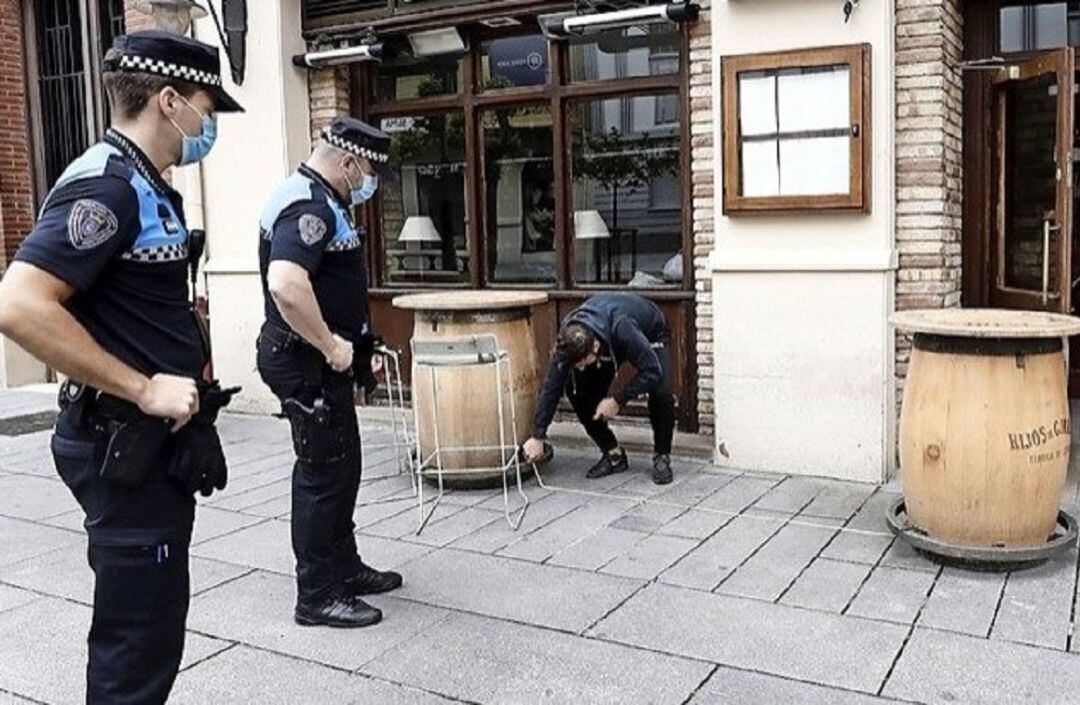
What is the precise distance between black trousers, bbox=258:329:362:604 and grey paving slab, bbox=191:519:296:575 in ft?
2.10

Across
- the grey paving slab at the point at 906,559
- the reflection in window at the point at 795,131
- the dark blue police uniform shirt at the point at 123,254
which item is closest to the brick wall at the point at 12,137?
the reflection in window at the point at 795,131

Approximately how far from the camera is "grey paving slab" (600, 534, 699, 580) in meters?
4.29

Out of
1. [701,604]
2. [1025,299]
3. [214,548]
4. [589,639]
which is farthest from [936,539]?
[214,548]

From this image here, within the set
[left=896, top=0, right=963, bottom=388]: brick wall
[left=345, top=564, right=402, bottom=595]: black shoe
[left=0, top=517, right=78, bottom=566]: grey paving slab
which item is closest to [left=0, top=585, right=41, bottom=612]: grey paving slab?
[left=0, top=517, right=78, bottom=566]: grey paving slab

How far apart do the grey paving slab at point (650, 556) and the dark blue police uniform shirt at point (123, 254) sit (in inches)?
89.9

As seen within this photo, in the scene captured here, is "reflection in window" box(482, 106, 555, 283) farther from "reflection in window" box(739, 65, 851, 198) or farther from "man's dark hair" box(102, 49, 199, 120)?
"man's dark hair" box(102, 49, 199, 120)

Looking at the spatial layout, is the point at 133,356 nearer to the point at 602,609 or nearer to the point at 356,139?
the point at 356,139

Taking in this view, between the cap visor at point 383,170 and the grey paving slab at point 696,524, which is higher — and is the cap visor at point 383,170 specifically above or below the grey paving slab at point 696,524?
above

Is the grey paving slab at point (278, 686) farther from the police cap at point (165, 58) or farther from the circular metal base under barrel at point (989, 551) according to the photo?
the circular metal base under barrel at point (989, 551)

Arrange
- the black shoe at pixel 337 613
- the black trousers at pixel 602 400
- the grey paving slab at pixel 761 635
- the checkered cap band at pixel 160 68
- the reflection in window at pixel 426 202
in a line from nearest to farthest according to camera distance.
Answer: the checkered cap band at pixel 160 68 < the grey paving slab at pixel 761 635 < the black shoe at pixel 337 613 < the black trousers at pixel 602 400 < the reflection in window at pixel 426 202

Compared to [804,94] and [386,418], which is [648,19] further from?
[386,418]

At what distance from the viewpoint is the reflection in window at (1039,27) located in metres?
5.96

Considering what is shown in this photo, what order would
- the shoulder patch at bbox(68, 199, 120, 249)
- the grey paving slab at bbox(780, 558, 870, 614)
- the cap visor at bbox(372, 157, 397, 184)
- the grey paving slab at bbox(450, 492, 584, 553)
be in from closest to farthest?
the shoulder patch at bbox(68, 199, 120, 249) → the grey paving slab at bbox(780, 558, 870, 614) → the cap visor at bbox(372, 157, 397, 184) → the grey paving slab at bbox(450, 492, 584, 553)

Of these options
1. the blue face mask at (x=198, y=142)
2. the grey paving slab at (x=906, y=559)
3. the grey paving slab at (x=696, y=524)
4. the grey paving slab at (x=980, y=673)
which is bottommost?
the grey paving slab at (x=980, y=673)
